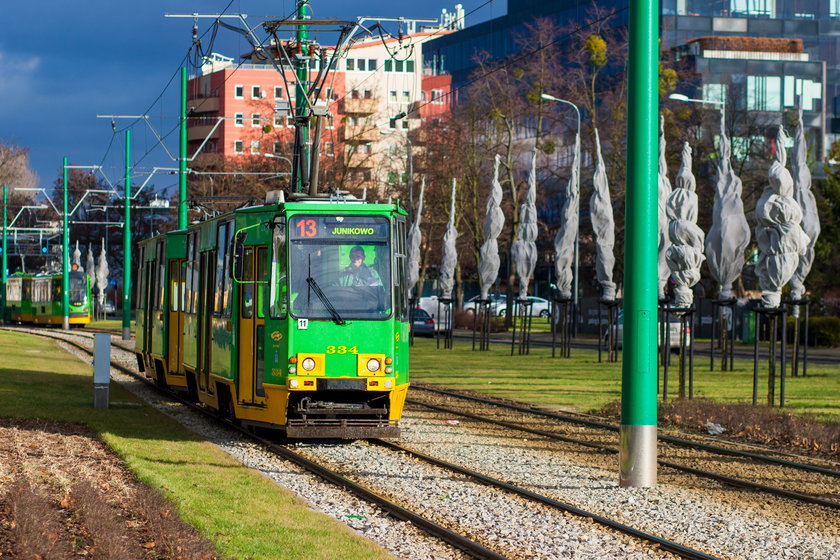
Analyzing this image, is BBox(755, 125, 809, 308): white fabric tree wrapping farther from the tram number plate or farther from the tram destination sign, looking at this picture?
the tram number plate

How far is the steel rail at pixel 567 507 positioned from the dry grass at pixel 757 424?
530 centimetres

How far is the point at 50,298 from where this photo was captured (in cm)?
7456

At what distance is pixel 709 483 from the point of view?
1454 cm

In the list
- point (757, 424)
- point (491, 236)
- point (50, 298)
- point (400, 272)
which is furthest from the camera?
point (50, 298)

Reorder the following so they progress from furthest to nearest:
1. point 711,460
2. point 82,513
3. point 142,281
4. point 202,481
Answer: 1. point 142,281
2. point 711,460
3. point 202,481
4. point 82,513


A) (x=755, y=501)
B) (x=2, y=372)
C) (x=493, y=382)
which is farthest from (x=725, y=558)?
(x=2, y=372)

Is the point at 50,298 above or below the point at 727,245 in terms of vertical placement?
below

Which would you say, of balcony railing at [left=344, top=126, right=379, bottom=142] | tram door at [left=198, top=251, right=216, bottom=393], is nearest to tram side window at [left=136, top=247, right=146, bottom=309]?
tram door at [left=198, top=251, right=216, bottom=393]

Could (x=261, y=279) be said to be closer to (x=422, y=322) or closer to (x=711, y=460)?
(x=711, y=460)

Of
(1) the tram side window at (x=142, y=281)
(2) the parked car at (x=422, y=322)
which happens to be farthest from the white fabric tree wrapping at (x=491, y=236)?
(1) the tram side window at (x=142, y=281)

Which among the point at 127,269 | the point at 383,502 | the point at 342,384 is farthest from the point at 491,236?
the point at 383,502

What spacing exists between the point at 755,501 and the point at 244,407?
7.34 meters

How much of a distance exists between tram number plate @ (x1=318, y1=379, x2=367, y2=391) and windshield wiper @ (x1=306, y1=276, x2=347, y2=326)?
73 cm

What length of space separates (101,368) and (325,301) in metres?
→ 5.97
